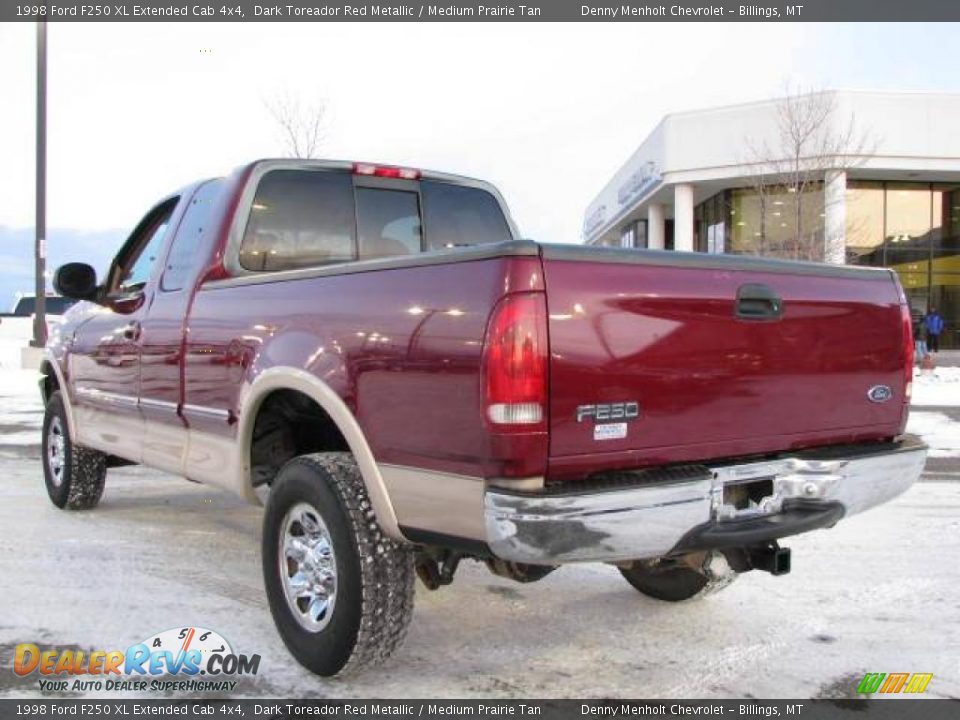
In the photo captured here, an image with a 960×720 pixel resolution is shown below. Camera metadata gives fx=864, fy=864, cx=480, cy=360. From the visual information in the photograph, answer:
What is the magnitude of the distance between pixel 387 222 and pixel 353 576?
2336 millimetres

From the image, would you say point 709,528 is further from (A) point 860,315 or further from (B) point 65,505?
(B) point 65,505

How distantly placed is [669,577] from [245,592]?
206 centimetres

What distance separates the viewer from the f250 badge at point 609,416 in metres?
2.66

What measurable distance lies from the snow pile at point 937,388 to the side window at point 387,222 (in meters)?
9.17

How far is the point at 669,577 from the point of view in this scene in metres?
4.02

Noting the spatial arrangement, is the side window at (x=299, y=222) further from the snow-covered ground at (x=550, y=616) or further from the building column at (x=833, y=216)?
the building column at (x=833, y=216)

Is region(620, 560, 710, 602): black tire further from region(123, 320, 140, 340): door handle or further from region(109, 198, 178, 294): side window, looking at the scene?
region(109, 198, 178, 294): side window

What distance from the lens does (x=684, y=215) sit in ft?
88.3

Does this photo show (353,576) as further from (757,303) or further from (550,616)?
(757,303)

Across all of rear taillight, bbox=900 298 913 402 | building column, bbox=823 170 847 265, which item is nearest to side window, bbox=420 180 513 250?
rear taillight, bbox=900 298 913 402

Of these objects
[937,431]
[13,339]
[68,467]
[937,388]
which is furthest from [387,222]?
[13,339]

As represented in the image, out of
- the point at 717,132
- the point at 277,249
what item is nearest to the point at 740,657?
the point at 277,249

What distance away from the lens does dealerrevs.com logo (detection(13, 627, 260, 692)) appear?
10.7 ft

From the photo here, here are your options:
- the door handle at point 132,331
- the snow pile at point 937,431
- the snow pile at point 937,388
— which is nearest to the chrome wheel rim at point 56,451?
the door handle at point 132,331
